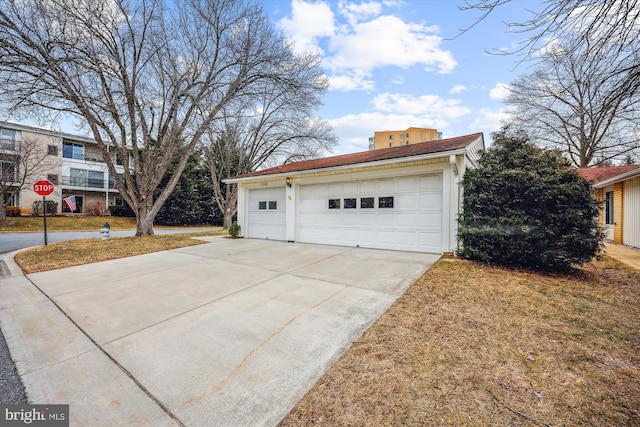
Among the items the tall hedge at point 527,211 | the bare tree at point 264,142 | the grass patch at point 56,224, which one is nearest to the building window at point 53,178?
the grass patch at point 56,224

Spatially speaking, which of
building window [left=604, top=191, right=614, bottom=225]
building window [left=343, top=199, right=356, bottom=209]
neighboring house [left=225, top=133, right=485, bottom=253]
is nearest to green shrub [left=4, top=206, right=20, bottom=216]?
neighboring house [left=225, top=133, right=485, bottom=253]

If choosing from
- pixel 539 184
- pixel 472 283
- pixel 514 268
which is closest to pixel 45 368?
pixel 472 283

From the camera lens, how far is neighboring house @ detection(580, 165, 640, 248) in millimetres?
9164

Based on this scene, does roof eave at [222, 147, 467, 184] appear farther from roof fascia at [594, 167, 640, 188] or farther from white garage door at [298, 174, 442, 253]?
roof fascia at [594, 167, 640, 188]

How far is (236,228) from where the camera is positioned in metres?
11.7

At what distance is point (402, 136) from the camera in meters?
58.1

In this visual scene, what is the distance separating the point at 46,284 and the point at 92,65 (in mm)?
8505

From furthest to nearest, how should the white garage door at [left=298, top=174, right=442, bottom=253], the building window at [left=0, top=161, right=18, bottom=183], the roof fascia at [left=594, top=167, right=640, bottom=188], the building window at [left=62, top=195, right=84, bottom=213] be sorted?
the building window at [left=62, top=195, right=84, bottom=213], the building window at [left=0, top=161, right=18, bottom=183], the roof fascia at [left=594, top=167, right=640, bottom=188], the white garage door at [left=298, top=174, right=442, bottom=253]

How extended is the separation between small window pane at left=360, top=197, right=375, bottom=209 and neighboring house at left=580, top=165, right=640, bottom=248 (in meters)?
6.76

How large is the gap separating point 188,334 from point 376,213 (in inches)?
244

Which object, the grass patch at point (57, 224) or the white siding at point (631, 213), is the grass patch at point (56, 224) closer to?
the grass patch at point (57, 224)

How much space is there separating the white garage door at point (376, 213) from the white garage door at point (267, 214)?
101cm

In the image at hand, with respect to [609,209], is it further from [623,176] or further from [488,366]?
[488,366]

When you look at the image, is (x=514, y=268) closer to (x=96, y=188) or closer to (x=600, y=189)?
(x=600, y=189)
